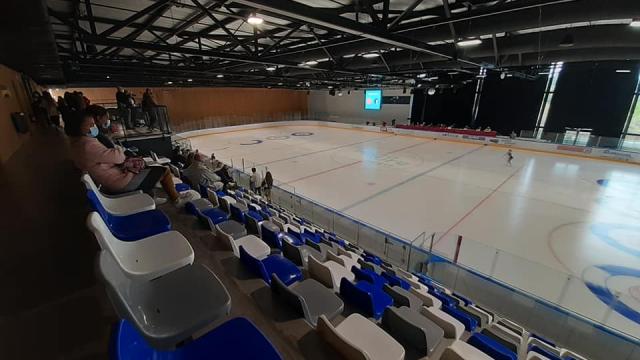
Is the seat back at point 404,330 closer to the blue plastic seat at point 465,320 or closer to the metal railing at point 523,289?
the blue plastic seat at point 465,320

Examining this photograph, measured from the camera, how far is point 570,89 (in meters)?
16.0

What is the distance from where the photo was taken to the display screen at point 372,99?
85.2 feet

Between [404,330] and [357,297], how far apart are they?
0.52m

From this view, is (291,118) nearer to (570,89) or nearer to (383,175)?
(383,175)

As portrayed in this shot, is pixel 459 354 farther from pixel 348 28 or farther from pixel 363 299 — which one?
pixel 348 28

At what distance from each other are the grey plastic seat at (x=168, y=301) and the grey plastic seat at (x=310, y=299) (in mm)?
602

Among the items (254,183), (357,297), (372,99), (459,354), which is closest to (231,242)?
(357,297)

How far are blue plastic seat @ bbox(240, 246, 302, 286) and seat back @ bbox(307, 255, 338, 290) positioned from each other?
7.6 inches

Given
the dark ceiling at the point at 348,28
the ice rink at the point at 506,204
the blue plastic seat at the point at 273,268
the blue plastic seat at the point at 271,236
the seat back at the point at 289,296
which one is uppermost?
the dark ceiling at the point at 348,28

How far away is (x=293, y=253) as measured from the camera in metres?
3.44

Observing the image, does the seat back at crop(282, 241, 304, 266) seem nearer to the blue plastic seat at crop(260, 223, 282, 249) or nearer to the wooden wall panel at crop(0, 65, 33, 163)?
the blue plastic seat at crop(260, 223, 282, 249)

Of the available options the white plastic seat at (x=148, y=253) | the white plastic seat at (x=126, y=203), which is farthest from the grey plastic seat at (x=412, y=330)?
the white plastic seat at (x=126, y=203)

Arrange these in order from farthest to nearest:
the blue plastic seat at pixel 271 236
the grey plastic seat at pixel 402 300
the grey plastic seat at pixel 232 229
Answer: the blue plastic seat at pixel 271 236
the grey plastic seat at pixel 232 229
the grey plastic seat at pixel 402 300

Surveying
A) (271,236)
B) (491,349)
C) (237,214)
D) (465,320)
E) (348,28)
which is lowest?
(465,320)
